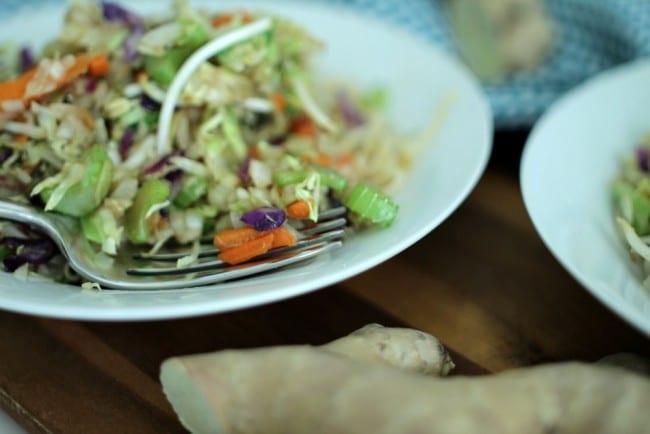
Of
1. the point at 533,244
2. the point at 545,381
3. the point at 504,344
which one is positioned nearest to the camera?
the point at 545,381

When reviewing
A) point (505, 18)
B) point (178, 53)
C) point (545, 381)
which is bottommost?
point (545, 381)

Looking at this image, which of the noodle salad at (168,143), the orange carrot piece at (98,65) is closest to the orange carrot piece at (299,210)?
the noodle salad at (168,143)

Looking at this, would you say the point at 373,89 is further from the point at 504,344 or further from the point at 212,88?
the point at 504,344

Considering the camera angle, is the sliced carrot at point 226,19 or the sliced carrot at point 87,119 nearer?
the sliced carrot at point 87,119

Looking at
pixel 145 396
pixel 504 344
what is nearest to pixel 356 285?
pixel 504 344

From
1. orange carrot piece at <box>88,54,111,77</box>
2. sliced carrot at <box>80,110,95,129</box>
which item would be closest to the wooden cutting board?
sliced carrot at <box>80,110,95,129</box>

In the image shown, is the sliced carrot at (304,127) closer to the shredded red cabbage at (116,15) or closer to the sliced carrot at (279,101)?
the sliced carrot at (279,101)
